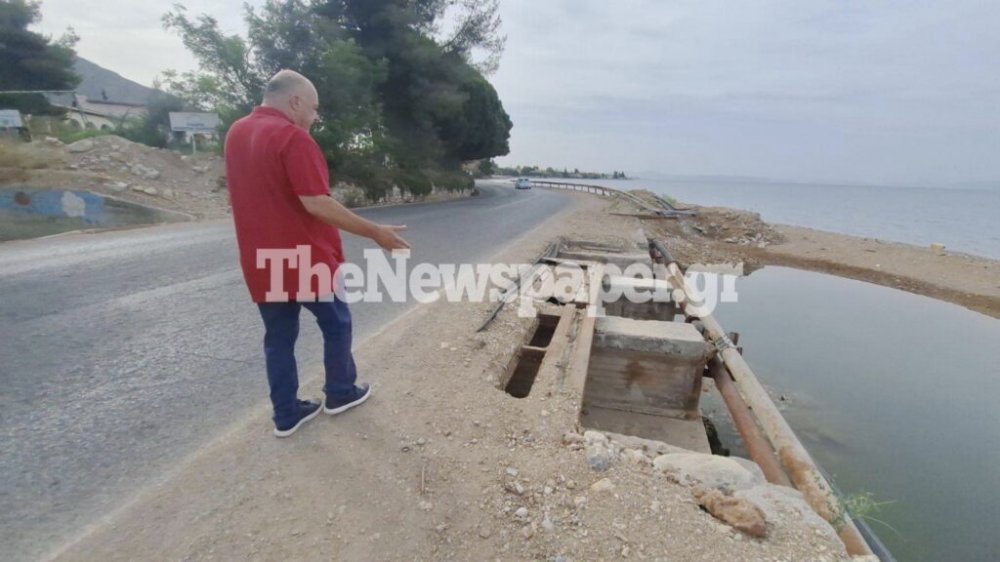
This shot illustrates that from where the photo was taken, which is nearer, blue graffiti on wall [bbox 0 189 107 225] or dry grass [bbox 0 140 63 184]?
blue graffiti on wall [bbox 0 189 107 225]

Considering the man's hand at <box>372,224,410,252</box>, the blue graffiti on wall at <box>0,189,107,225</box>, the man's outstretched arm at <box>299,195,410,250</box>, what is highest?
the man's outstretched arm at <box>299,195,410,250</box>

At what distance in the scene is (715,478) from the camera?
2490 mm

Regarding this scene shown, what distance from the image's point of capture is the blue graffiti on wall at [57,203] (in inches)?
394

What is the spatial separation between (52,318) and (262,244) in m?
3.48

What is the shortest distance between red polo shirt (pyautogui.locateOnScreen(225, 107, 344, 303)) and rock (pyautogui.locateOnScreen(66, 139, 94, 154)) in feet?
49.9

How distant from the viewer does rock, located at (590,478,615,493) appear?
2266 mm

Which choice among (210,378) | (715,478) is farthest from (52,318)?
(715,478)

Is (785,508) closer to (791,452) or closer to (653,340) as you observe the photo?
(791,452)

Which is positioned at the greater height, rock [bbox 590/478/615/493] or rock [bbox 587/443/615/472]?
rock [bbox 587/443/615/472]

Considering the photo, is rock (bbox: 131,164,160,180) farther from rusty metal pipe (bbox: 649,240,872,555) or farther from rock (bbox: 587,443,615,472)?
rock (bbox: 587,443,615,472)

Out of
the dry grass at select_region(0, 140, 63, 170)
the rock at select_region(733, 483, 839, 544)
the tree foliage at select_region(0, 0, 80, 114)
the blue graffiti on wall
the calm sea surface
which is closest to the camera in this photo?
the rock at select_region(733, 483, 839, 544)

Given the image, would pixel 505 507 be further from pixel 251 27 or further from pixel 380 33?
pixel 380 33

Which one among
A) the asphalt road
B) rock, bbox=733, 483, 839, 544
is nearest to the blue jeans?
the asphalt road

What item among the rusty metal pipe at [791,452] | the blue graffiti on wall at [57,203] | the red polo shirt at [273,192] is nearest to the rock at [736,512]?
the rusty metal pipe at [791,452]
